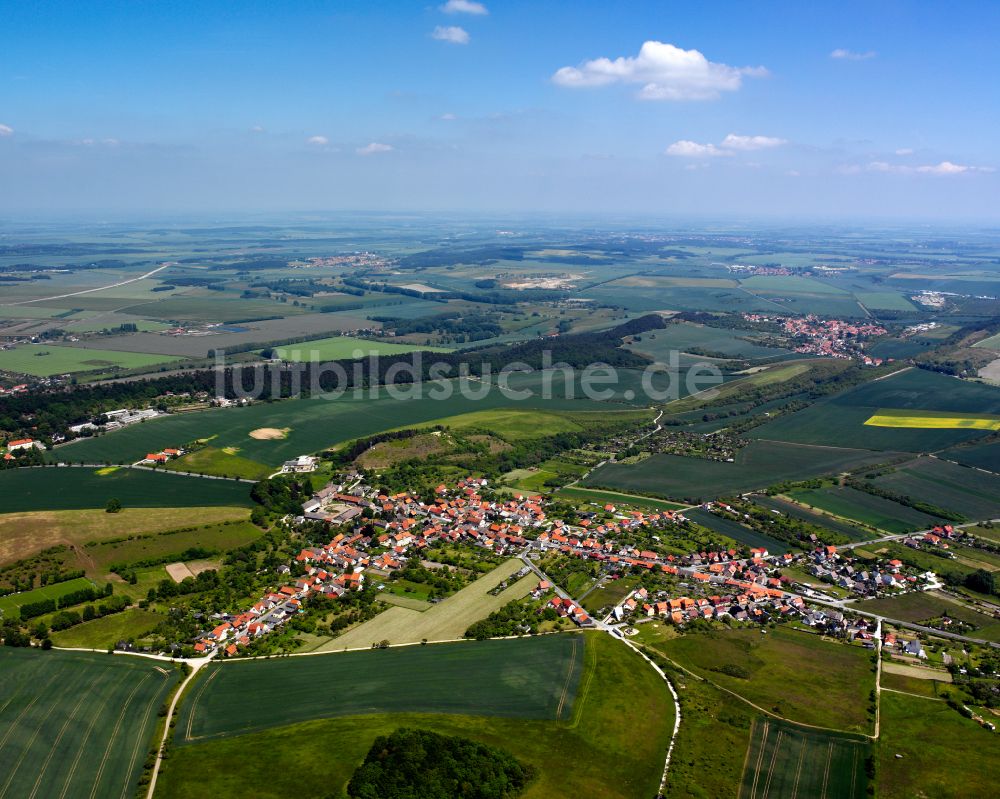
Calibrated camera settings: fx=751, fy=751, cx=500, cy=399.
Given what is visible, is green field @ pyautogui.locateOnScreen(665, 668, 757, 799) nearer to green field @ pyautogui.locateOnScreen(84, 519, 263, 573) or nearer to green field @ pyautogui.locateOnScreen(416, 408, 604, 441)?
green field @ pyautogui.locateOnScreen(84, 519, 263, 573)

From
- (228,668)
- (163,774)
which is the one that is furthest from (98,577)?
(163,774)

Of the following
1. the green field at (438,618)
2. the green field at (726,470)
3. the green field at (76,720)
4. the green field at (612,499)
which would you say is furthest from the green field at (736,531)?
the green field at (76,720)

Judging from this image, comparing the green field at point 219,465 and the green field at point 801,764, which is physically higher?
the green field at point 219,465

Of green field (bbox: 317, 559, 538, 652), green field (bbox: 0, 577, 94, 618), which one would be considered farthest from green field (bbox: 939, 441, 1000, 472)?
green field (bbox: 0, 577, 94, 618)

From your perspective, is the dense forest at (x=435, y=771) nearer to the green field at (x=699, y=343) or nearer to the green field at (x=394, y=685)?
the green field at (x=394, y=685)

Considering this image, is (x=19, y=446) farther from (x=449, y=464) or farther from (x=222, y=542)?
(x=449, y=464)

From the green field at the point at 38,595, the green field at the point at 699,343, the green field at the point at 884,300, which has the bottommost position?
the green field at the point at 38,595
